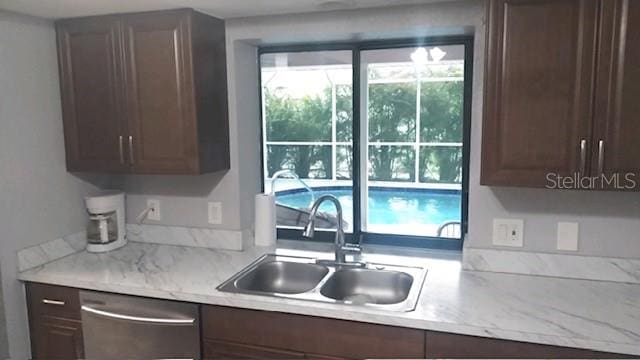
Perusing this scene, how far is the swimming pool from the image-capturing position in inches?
100

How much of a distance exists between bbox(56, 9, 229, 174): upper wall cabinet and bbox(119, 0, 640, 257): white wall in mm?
146

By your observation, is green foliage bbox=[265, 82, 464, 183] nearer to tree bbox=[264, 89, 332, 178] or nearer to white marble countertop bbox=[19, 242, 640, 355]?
tree bbox=[264, 89, 332, 178]

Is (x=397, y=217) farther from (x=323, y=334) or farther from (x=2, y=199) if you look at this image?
(x=2, y=199)

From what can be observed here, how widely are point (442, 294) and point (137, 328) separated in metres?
1.31

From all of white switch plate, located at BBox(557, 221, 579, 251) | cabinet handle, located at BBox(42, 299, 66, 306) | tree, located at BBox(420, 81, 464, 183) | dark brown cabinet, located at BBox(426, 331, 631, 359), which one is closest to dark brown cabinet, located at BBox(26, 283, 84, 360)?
cabinet handle, located at BBox(42, 299, 66, 306)

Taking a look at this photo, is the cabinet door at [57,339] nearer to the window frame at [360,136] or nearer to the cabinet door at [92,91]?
the cabinet door at [92,91]

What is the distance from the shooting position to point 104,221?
252 cm

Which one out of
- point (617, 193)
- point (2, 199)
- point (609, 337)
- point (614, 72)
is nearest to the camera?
point (609, 337)

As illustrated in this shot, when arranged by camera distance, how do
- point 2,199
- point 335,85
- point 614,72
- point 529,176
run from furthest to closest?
point 335,85, point 2,199, point 529,176, point 614,72

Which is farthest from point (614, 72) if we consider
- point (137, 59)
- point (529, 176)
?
point (137, 59)

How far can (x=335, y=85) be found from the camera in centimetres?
262

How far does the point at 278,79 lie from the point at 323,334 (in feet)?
4.95

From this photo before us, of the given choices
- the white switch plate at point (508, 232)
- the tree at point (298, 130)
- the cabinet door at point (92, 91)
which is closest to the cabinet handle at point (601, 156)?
the white switch plate at point (508, 232)

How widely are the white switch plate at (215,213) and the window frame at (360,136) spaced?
1.05 ft
